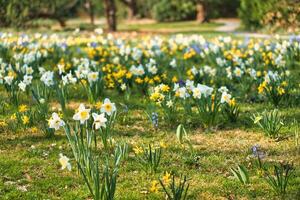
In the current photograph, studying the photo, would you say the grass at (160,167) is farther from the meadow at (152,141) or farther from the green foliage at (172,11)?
the green foliage at (172,11)

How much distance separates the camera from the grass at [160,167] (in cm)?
406

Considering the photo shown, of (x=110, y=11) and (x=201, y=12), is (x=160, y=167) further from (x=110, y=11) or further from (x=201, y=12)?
(x=201, y=12)

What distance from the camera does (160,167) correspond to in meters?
4.56

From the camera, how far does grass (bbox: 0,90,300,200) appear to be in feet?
13.3

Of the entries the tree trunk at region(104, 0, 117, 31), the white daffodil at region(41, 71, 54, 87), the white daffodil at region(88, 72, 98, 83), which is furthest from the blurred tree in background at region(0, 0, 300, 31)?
the white daffodil at region(41, 71, 54, 87)

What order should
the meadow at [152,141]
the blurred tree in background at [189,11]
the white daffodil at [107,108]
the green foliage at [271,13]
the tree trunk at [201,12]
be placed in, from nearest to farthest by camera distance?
the meadow at [152,141], the white daffodil at [107,108], the green foliage at [271,13], the blurred tree in background at [189,11], the tree trunk at [201,12]

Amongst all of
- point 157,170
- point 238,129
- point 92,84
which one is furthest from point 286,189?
point 92,84

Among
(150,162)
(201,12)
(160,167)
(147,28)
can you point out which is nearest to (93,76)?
(160,167)

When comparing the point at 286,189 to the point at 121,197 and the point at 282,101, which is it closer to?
the point at 121,197

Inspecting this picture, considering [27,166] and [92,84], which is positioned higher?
[92,84]

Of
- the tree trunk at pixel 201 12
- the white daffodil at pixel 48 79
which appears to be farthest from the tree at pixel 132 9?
the white daffodil at pixel 48 79

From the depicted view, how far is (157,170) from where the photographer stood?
449 centimetres

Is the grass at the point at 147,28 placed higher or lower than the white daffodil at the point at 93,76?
lower

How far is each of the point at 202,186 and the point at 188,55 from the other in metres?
5.87
